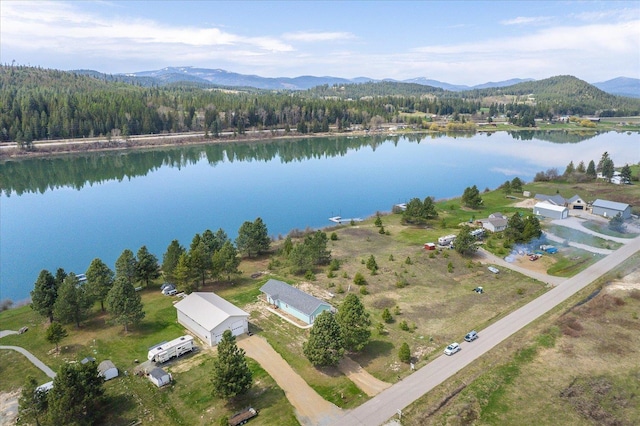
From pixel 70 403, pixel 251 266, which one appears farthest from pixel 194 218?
pixel 70 403

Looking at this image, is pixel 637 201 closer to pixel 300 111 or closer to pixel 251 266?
pixel 251 266

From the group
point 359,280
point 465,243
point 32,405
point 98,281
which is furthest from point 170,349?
point 465,243

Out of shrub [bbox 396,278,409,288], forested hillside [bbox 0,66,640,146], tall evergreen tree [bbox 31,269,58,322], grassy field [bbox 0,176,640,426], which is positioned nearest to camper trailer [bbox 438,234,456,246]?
grassy field [bbox 0,176,640,426]

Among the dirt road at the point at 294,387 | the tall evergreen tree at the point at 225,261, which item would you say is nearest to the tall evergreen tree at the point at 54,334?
the dirt road at the point at 294,387

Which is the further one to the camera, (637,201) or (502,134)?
(502,134)

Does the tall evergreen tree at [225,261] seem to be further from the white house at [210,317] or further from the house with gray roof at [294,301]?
the white house at [210,317]
